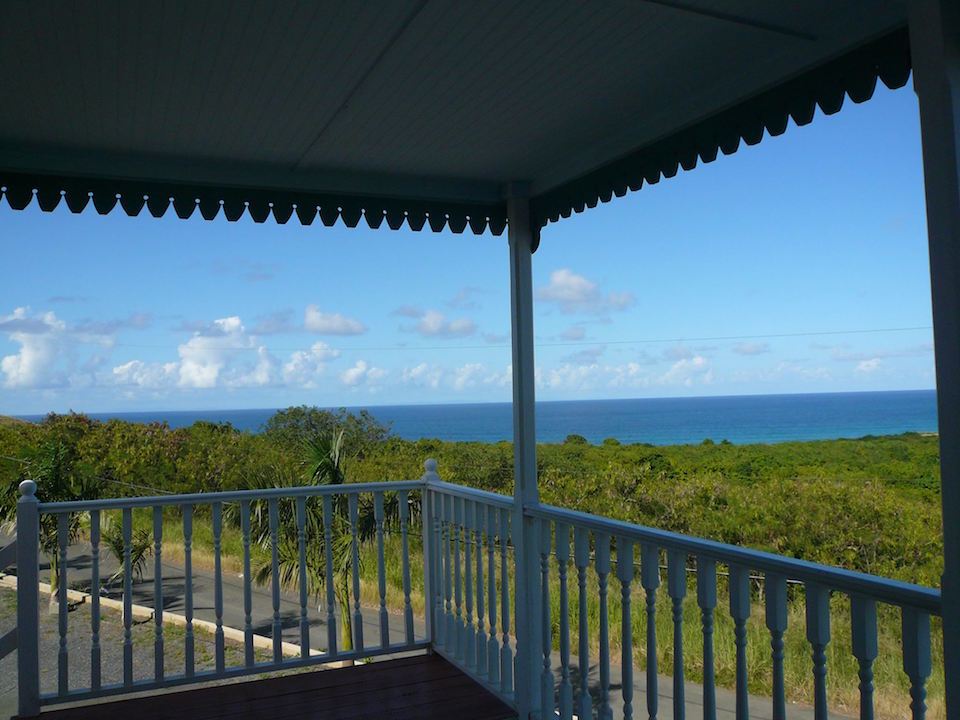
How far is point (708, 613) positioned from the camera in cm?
231

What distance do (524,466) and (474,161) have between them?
1.40 meters

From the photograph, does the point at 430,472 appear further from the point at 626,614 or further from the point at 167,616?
the point at 167,616

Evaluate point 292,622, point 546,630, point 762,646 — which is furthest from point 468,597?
point 292,622

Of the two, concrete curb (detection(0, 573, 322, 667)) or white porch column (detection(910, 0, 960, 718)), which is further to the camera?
concrete curb (detection(0, 573, 322, 667))

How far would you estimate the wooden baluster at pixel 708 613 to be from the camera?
2277mm

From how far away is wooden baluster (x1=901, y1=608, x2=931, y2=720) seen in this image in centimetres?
172

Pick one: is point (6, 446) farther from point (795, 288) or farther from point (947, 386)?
point (795, 288)

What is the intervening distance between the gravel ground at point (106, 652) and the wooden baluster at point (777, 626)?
10.3 m

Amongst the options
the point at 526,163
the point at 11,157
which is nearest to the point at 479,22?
the point at 526,163

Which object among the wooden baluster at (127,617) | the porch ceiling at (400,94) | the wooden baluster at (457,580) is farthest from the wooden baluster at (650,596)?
the wooden baluster at (127,617)

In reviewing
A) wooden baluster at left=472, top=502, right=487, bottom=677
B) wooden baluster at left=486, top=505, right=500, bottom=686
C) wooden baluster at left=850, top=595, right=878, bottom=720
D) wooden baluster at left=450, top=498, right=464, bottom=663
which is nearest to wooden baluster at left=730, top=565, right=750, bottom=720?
wooden baluster at left=850, top=595, right=878, bottom=720

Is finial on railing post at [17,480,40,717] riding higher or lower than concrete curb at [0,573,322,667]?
higher

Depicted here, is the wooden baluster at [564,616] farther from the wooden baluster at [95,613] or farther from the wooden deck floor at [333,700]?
the wooden baluster at [95,613]

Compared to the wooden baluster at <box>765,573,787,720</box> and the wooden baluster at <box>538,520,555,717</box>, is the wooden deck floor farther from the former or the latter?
the wooden baluster at <box>765,573,787,720</box>
